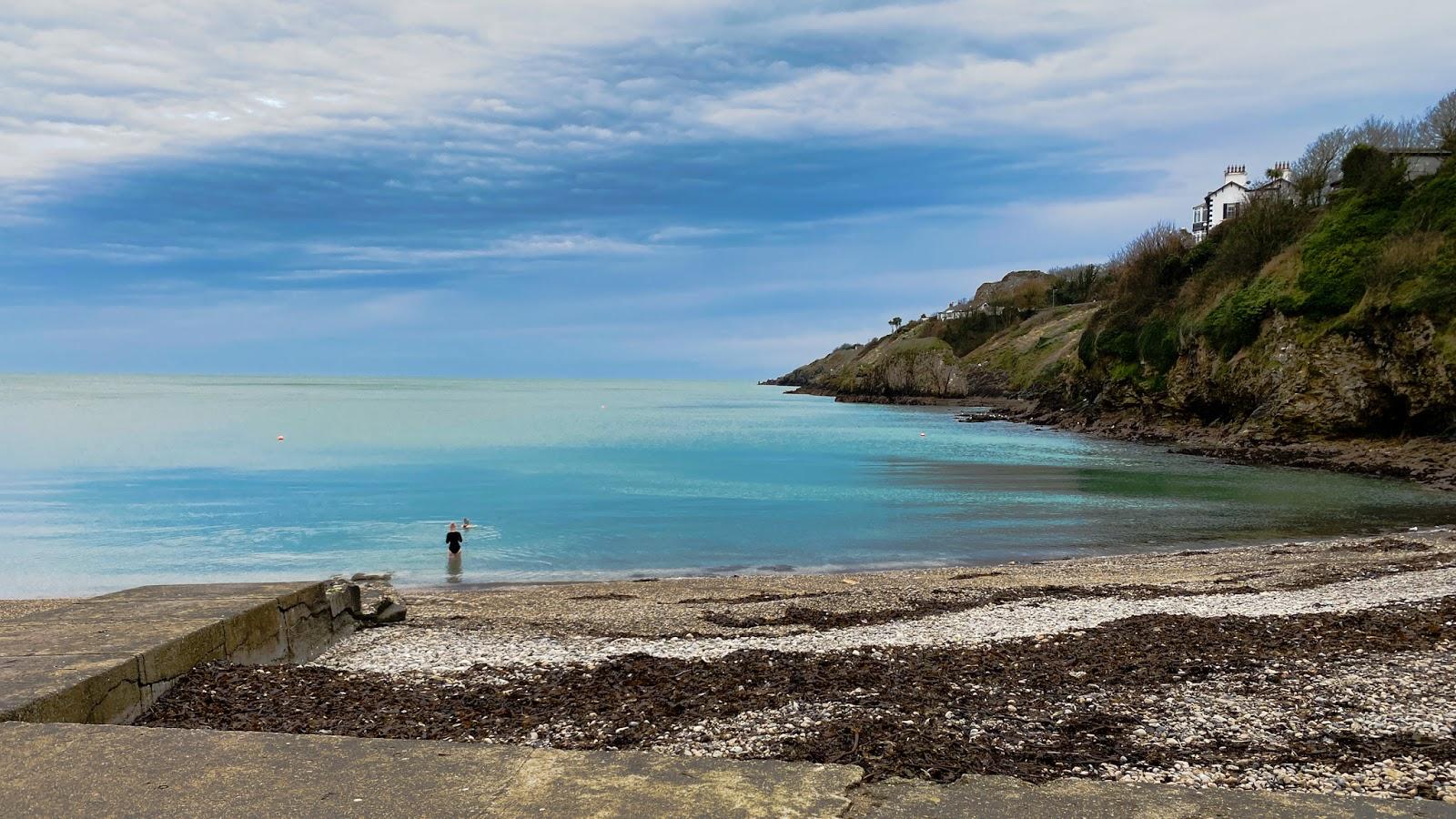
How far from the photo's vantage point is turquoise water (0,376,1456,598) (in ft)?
70.2

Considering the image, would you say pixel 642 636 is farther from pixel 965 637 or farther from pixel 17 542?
pixel 17 542

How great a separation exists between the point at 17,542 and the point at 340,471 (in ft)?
59.2

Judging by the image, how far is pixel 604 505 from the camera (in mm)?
30953

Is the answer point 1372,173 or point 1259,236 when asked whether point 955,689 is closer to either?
point 1372,173

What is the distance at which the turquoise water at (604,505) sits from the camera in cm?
2141

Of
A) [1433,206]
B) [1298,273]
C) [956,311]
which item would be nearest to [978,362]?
[956,311]

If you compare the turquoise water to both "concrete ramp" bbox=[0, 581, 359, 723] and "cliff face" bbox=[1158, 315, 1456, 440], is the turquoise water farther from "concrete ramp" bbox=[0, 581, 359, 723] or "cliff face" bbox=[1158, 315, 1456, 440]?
"concrete ramp" bbox=[0, 581, 359, 723]

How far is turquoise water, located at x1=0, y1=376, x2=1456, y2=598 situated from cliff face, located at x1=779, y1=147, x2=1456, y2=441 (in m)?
6.12

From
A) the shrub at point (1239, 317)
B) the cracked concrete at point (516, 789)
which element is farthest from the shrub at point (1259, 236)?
the cracked concrete at point (516, 789)

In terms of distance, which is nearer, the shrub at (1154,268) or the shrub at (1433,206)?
the shrub at (1433,206)

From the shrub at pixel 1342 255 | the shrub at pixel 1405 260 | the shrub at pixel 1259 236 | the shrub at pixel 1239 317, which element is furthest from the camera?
the shrub at pixel 1259 236

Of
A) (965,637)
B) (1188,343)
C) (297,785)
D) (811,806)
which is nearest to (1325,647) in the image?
(965,637)

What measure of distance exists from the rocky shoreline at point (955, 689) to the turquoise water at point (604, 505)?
9.18m

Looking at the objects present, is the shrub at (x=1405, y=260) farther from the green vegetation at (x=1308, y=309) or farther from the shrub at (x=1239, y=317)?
the shrub at (x=1239, y=317)
